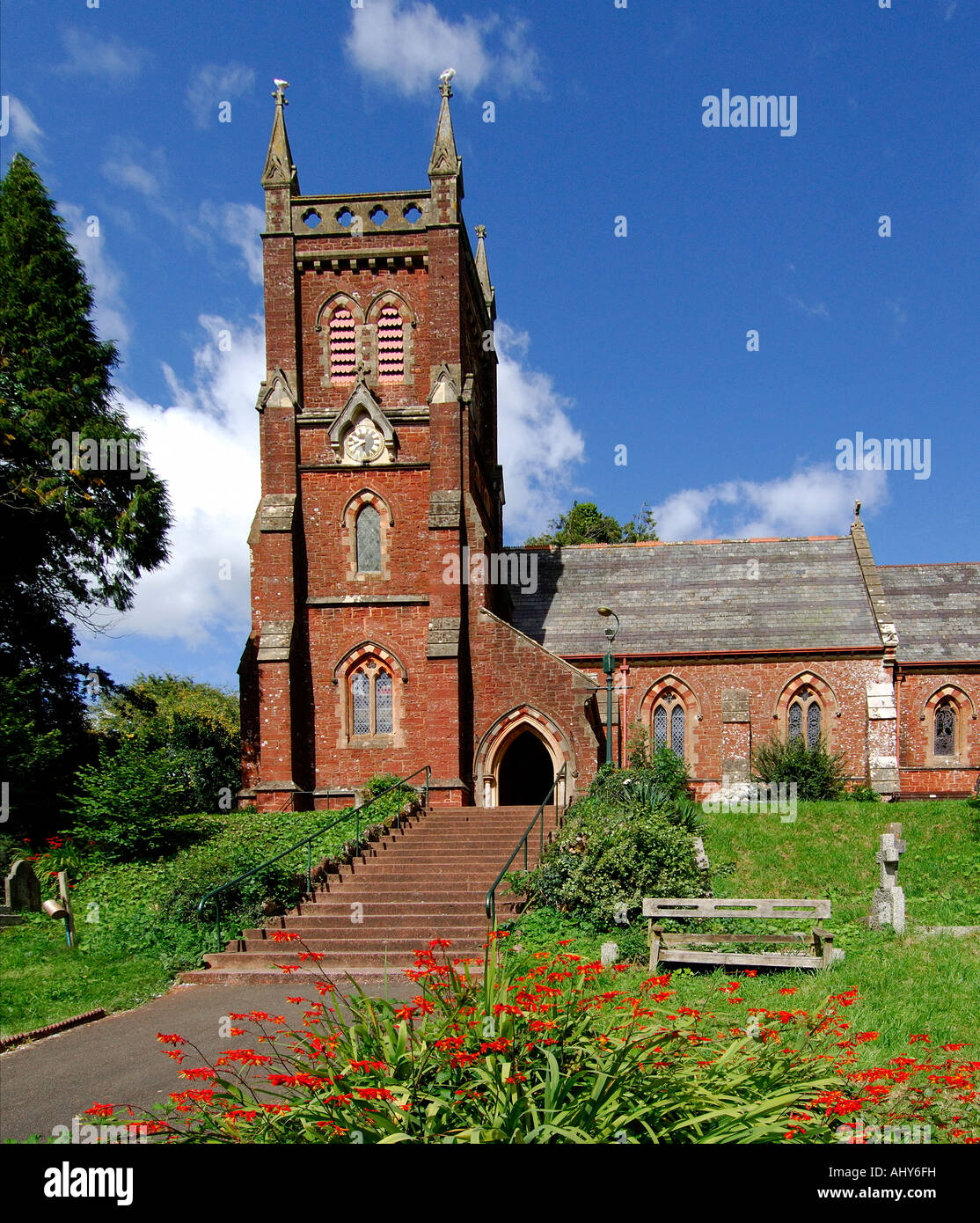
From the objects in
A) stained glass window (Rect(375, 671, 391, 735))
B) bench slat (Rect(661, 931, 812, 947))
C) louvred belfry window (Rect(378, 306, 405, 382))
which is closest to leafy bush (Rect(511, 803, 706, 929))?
bench slat (Rect(661, 931, 812, 947))

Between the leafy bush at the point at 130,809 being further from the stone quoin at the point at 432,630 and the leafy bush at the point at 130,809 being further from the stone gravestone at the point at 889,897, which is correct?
the stone gravestone at the point at 889,897

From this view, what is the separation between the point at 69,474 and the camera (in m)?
23.6

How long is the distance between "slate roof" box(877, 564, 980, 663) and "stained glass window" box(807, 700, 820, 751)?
286 centimetres

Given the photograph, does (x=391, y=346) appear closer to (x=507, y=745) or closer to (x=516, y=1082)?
(x=507, y=745)

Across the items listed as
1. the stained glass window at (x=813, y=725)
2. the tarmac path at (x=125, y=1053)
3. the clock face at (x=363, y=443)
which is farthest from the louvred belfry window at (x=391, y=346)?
the tarmac path at (x=125, y=1053)

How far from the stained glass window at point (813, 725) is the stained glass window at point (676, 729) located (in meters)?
3.54

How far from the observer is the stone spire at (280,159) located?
2475 centimetres

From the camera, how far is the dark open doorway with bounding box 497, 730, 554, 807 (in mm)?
26875

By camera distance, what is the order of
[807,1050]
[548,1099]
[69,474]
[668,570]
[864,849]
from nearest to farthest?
[548,1099] → [807,1050] → [864,849] → [69,474] → [668,570]

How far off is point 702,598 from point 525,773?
763cm

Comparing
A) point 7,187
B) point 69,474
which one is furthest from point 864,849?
point 7,187

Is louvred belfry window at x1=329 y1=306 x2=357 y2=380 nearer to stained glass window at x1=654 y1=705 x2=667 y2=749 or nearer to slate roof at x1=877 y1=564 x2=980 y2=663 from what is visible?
stained glass window at x1=654 y1=705 x2=667 y2=749
